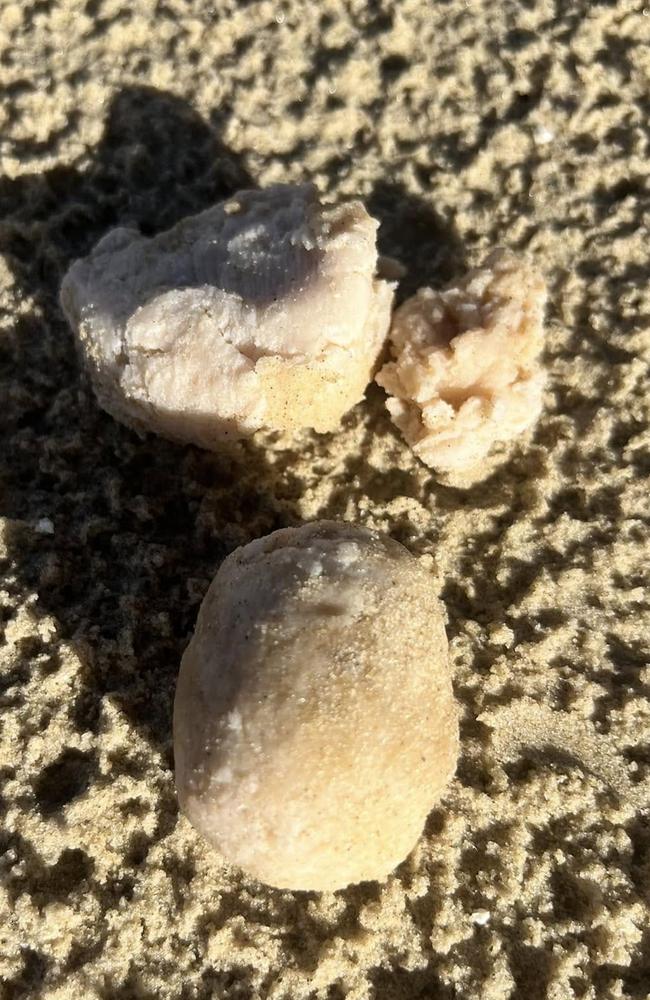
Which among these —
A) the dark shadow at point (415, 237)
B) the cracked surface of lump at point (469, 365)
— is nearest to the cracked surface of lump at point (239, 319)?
the cracked surface of lump at point (469, 365)

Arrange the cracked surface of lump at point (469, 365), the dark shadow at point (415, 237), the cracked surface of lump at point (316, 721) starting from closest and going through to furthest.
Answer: the cracked surface of lump at point (316, 721) < the cracked surface of lump at point (469, 365) < the dark shadow at point (415, 237)

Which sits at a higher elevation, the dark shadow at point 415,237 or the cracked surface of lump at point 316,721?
the dark shadow at point 415,237

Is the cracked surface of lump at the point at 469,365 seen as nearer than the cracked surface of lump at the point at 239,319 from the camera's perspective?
No

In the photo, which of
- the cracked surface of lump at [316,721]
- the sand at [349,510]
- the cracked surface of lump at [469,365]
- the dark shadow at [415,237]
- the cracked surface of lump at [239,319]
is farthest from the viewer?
the dark shadow at [415,237]

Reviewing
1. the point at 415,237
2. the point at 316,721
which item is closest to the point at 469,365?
the point at 415,237

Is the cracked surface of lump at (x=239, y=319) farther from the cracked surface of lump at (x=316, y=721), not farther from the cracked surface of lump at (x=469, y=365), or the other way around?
the cracked surface of lump at (x=316, y=721)

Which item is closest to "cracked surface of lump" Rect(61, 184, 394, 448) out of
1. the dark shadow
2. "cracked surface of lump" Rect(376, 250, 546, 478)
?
"cracked surface of lump" Rect(376, 250, 546, 478)

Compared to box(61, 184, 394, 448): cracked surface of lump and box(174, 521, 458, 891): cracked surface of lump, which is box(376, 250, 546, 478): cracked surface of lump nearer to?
box(61, 184, 394, 448): cracked surface of lump
